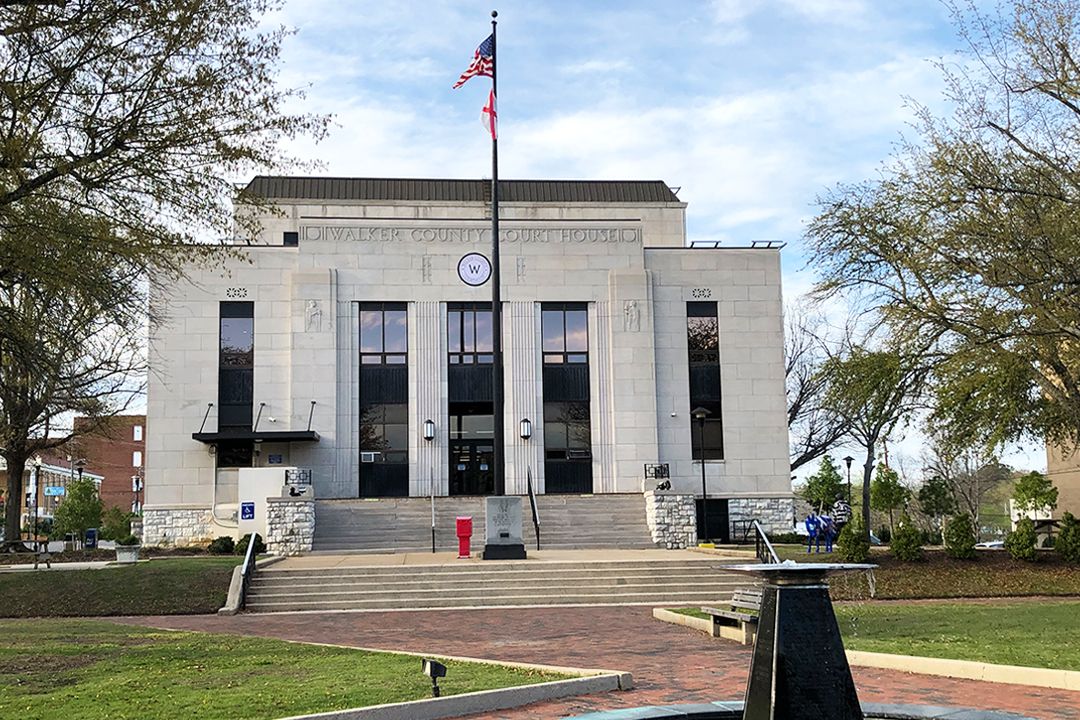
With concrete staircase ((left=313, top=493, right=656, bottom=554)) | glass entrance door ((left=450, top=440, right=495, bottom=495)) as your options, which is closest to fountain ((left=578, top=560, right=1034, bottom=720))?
concrete staircase ((left=313, top=493, right=656, bottom=554))

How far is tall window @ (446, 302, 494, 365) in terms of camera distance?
126ft

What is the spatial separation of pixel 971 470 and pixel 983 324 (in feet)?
134

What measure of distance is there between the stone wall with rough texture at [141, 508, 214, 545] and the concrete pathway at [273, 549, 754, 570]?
9.10 metres

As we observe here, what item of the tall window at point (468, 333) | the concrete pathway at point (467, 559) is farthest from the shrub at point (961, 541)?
the tall window at point (468, 333)

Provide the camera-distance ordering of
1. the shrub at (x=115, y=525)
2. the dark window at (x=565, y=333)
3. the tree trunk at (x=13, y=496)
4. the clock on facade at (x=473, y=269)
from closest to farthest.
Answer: the tree trunk at (x=13, y=496) < the clock on facade at (x=473, y=269) < the dark window at (x=565, y=333) < the shrub at (x=115, y=525)

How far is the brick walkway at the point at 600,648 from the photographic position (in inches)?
383

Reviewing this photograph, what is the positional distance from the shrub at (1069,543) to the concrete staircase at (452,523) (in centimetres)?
1110

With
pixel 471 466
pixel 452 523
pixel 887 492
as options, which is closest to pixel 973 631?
pixel 452 523

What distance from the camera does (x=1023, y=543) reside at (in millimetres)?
24031

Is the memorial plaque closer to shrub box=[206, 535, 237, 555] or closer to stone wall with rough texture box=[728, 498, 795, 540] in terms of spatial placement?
shrub box=[206, 535, 237, 555]

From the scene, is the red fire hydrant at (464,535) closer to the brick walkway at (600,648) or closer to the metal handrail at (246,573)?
the metal handrail at (246,573)

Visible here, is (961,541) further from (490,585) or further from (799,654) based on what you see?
(799,654)

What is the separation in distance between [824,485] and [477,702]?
4204 cm

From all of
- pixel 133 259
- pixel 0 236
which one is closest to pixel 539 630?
pixel 133 259
